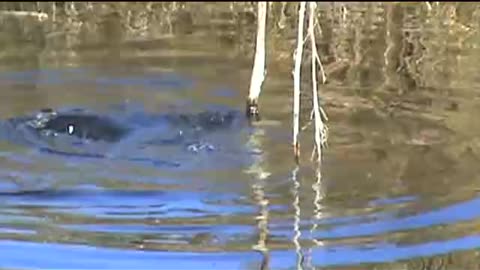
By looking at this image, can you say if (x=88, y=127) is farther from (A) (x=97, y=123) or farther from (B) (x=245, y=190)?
(B) (x=245, y=190)

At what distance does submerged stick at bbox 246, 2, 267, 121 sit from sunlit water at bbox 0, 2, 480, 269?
0.46 feet

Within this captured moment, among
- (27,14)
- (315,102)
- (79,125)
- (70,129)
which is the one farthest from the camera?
(27,14)

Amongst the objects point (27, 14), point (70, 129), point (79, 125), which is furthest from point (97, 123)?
point (27, 14)

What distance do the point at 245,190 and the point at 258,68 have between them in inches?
82.5

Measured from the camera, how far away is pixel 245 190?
8.58 metres

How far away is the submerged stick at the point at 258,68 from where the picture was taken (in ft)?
33.7

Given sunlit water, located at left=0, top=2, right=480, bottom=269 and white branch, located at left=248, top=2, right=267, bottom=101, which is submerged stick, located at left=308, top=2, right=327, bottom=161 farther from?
white branch, located at left=248, top=2, right=267, bottom=101

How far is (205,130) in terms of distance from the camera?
416 inches

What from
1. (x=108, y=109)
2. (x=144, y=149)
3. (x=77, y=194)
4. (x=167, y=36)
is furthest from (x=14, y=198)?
(x=167, y=36)

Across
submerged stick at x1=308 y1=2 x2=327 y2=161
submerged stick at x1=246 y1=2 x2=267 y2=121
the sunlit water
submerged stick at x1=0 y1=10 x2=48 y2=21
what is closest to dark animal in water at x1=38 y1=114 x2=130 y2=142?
the sunlit water

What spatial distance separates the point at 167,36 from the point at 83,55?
1.74 metres

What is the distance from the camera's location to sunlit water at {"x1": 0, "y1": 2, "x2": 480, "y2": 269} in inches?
287

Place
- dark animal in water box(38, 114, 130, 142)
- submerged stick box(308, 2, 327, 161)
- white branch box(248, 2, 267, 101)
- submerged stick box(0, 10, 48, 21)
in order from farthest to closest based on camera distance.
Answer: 1. submerged stick box(0, 10, 48, 21)
2. dark animal in water box(38, 114, 130, 142)
3. white branch box(248, 2, 267, 101)
4. submerged stick box(308, 2, 327, 161)

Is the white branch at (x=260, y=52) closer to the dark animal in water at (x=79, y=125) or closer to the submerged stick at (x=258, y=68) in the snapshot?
the submerged stick at (x=258, y=68)
